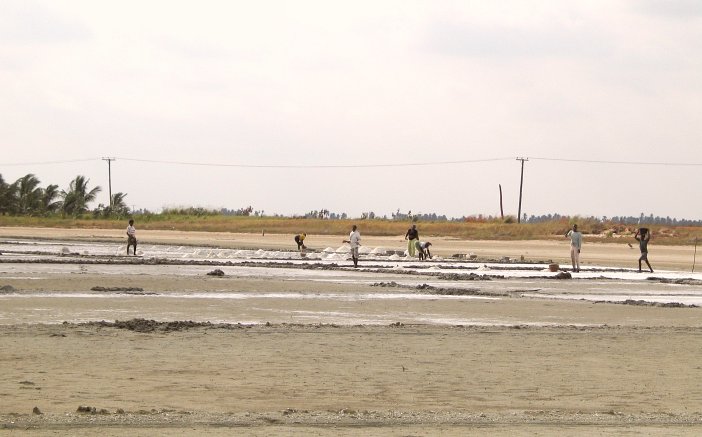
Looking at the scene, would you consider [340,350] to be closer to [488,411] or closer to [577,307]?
[488,411]

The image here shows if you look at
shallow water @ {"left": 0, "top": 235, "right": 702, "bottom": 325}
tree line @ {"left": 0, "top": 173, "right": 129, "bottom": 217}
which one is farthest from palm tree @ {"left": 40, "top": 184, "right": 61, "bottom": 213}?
shallow water @ {"left": 0, "top": 235, "right": 702, "bottom": 325}

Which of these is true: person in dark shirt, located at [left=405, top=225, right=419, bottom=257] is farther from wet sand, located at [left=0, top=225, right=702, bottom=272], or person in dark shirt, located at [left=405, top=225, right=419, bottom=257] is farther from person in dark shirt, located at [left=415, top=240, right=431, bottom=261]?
wet sand, located at [left=0, top=225, right=702, bottom=272]

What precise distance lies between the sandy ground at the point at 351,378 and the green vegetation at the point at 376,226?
50425 millimetres

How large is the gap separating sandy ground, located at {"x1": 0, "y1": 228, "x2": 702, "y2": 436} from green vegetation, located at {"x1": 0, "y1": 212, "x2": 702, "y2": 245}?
50425 millimetres

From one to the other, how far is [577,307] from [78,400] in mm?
14005

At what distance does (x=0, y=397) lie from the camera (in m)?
10.5

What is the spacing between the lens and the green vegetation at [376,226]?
7212cm

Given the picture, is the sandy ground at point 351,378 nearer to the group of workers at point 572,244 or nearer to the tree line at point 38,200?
the group of workers at point 572,244

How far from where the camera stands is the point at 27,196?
103 meters

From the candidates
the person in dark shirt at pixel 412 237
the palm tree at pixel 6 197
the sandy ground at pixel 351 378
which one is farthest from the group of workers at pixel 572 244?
the palm tree at pixel 6 197

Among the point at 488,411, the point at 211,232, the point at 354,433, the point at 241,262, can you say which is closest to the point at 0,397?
the point at 354,433

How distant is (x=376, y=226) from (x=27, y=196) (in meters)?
33.9

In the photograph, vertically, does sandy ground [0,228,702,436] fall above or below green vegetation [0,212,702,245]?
below

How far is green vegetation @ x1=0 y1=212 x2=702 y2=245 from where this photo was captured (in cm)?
7212
